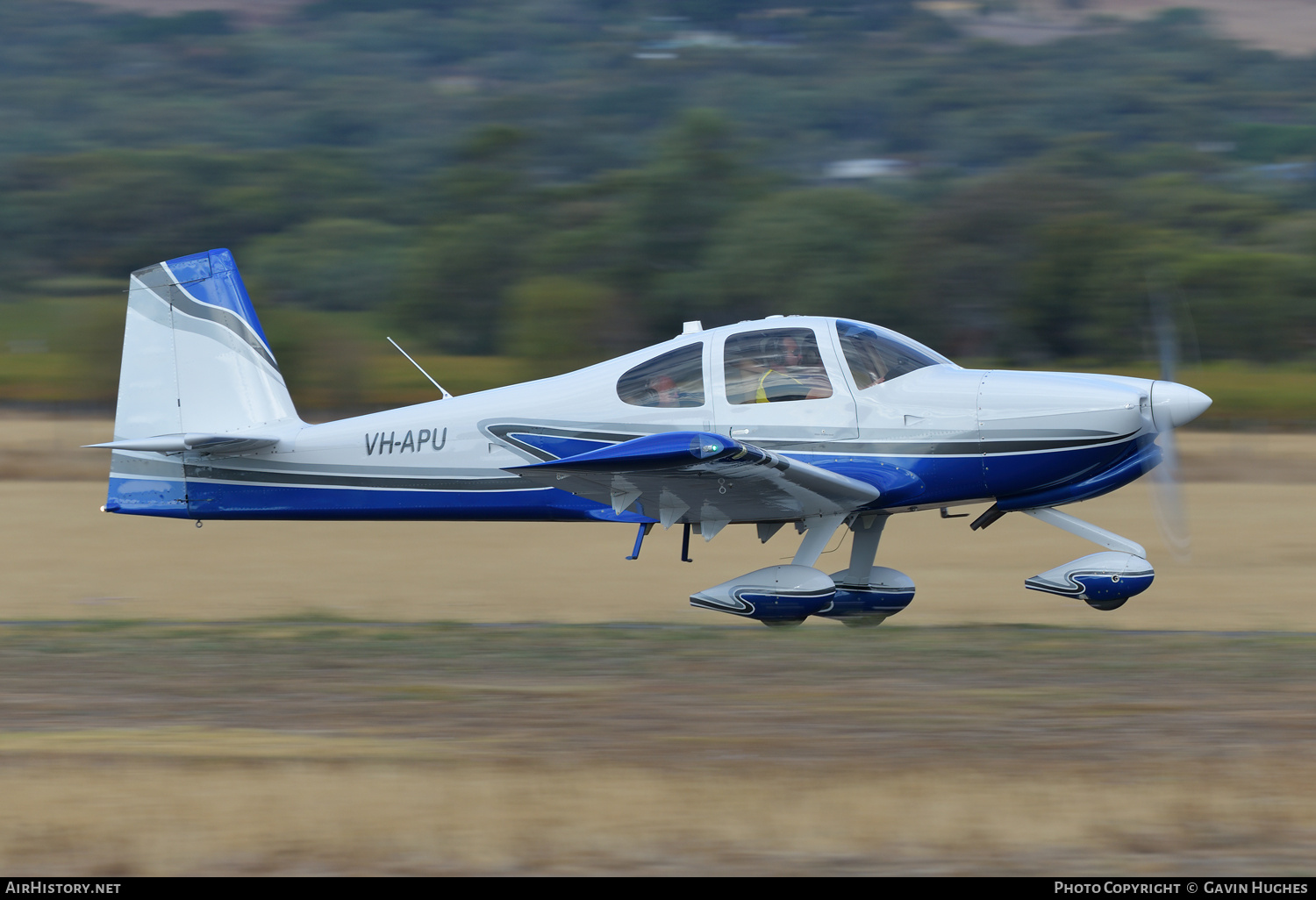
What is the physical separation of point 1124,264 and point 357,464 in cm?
3075

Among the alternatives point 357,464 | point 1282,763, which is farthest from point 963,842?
point 357,464

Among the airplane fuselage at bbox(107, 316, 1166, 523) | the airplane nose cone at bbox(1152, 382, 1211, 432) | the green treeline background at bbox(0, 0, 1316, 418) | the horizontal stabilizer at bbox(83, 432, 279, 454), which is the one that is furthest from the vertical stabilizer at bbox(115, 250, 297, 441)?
the green treeline background at bbox(0, 0, 1316, 418)

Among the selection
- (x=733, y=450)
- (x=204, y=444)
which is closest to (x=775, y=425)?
(x=733, y=450)

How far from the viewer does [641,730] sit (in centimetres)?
589

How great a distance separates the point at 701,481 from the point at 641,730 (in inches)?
82.6

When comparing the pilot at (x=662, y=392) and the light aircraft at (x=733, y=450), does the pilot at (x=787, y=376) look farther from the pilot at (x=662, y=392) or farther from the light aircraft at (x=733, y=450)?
the pilot at (x=662, y=392)

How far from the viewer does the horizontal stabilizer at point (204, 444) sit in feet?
30.1

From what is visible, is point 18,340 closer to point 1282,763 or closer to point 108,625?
point 108,625

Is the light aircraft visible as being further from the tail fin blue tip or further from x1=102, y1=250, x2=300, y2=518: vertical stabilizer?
the tail fin blue tip

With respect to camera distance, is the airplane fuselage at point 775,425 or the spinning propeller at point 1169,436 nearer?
the spinning propeller at point 1169,436

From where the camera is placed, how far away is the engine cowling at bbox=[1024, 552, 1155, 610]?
7.76m

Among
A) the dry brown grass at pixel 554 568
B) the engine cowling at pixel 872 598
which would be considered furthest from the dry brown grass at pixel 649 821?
the dry brown grass at pixel 554 568

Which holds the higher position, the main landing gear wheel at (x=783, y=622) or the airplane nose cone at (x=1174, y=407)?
the airplane nose cone at (x=1174, y=407)

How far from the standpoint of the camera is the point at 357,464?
360 inches
